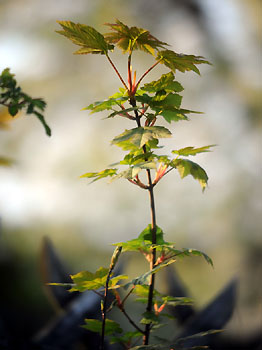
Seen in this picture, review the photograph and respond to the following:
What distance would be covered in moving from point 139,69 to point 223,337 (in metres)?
1.14

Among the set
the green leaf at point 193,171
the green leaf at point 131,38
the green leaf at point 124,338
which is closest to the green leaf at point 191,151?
the green leaf at point 193,171

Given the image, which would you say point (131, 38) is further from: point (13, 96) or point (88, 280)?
point (88, 280)

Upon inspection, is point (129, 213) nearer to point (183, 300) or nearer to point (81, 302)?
point (81, 302)

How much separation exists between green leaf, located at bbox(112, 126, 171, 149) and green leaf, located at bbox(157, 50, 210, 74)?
0.10 meters

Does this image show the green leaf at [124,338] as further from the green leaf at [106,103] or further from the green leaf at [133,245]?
the green leaf at [106,103]

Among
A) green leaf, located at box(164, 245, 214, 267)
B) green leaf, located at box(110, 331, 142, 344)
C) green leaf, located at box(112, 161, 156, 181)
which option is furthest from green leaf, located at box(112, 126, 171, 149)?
green leaf, located at box(110, 331, 142, 344)

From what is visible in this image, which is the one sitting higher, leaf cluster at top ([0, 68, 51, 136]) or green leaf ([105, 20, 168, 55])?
green leaf ([105, 20, 168, 55])

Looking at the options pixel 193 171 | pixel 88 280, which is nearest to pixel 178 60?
pixel 193 171

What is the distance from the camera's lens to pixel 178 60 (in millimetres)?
514

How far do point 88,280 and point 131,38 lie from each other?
1.05 feet

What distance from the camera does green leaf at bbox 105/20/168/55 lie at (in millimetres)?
512

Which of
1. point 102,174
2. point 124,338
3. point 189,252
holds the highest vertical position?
point 102,174

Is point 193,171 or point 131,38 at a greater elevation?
point 131,38

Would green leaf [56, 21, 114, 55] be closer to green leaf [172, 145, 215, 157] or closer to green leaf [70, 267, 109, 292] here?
green leaf [172, 145, 215, 157]
